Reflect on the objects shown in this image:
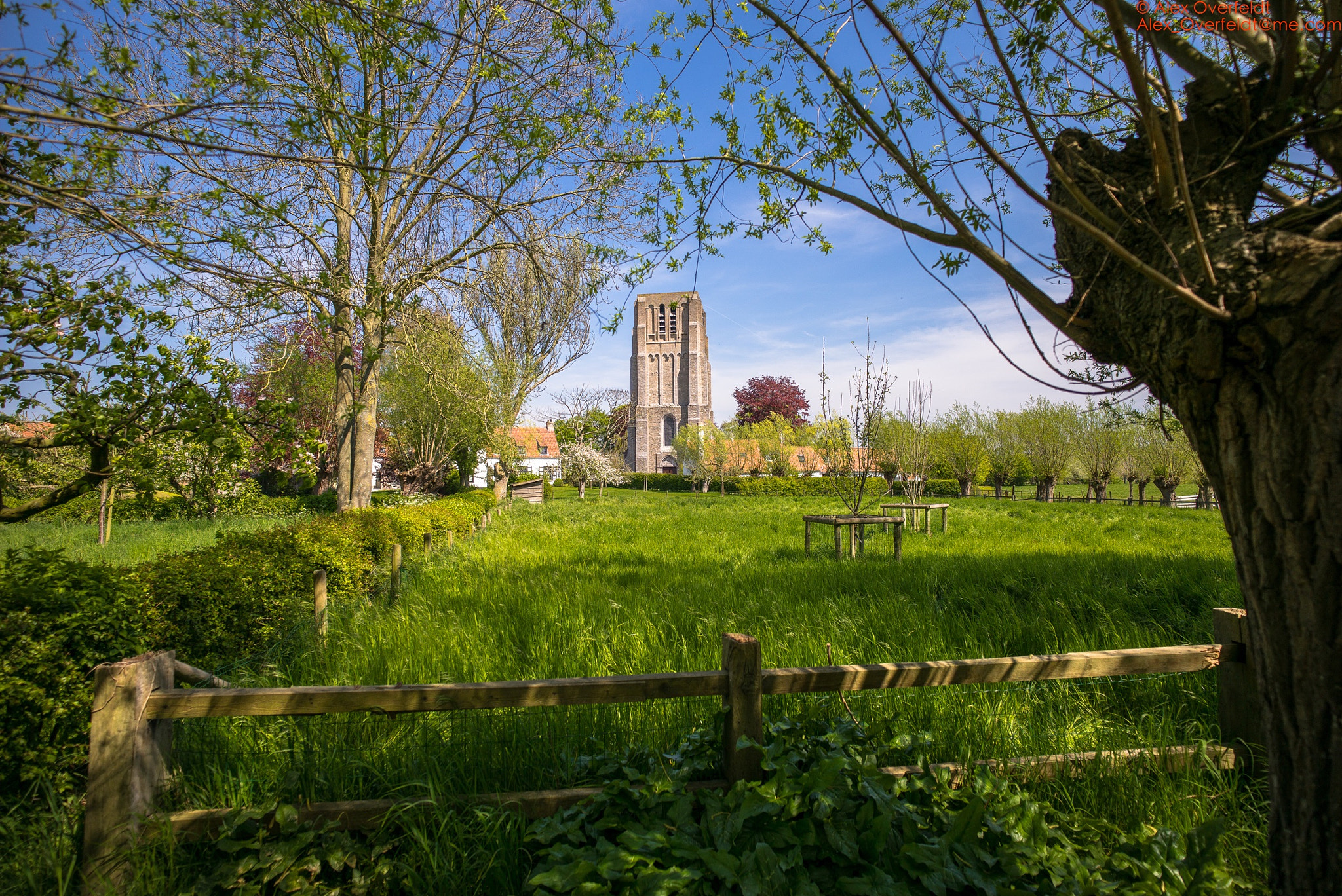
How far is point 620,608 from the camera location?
17.9ft

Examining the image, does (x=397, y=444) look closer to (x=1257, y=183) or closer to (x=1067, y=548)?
(x=1067, y=548)

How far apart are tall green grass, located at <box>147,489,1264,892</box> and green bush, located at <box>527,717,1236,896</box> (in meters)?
0.39

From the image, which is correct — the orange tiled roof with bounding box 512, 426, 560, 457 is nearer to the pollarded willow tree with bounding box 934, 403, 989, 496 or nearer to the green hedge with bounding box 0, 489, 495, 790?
the pollarded willow tree with bounding box 934, 403, 989, 496

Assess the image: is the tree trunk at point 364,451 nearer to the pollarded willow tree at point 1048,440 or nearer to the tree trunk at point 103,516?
the tree trunk at point 103,516

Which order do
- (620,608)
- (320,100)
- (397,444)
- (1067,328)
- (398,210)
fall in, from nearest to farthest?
1. (1067,328)
2. (320,100)
3. (620,608)
4. (398,210)
5. (397,444)

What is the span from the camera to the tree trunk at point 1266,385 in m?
1.51

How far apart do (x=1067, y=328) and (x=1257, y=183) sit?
648 millimetres

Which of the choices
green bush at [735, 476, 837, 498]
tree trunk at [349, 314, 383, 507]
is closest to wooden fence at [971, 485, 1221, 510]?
green bush at [735, 476, 837, 498]

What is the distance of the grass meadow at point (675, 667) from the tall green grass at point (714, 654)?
16 mm

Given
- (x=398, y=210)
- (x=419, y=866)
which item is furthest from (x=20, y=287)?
(x=398, y=210)

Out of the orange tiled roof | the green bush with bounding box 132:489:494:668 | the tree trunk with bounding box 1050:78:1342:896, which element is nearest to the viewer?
the tree trunk with bounding box 1050:78:1342:896

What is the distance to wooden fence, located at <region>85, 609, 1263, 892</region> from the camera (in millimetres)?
2156

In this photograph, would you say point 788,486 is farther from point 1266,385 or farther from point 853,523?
point 1266,385

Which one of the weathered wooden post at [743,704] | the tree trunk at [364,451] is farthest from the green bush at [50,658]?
the tree trunk at [364,451]
